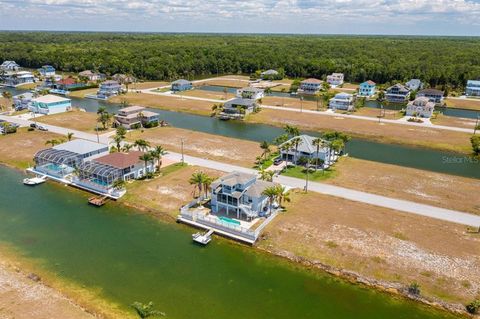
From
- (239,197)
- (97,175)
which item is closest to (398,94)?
(239,197)

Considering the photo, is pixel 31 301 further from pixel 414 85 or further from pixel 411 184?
pixel 414 85

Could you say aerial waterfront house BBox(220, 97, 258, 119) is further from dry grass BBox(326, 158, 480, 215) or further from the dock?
the dock

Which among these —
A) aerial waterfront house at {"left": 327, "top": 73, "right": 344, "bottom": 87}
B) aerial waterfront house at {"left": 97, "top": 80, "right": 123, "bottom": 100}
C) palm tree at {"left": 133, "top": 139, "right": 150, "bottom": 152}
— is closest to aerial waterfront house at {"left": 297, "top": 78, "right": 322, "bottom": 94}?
aerial waterfront house at {"left": 327, "top": 73, "right": 344, "bottom": 87}

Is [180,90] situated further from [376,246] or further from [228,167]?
[376,246]

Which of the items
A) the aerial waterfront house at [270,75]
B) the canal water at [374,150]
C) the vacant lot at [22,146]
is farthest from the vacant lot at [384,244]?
the aerial waterfront house at [270,75]

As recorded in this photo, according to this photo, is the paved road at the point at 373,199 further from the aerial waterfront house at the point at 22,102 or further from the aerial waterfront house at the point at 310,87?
the aerial waterfront house at the point at 310,87

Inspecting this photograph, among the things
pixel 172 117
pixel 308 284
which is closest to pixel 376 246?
pixel 308 284

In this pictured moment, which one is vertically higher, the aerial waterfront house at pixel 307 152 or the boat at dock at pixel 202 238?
the aerial waterfront house at pixel 307 152
